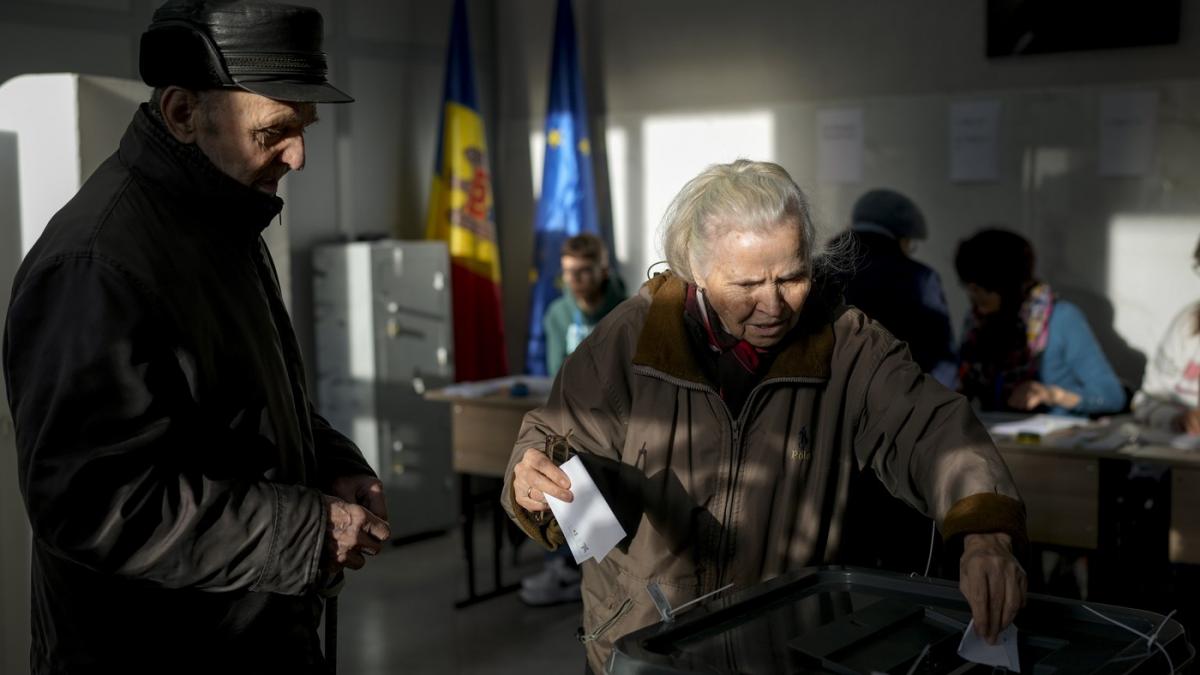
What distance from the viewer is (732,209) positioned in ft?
5.85

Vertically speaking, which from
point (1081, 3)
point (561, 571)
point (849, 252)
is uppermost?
point (1081, 3)

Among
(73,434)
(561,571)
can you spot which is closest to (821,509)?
(73,434)

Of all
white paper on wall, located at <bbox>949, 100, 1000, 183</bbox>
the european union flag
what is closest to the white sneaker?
the european union flag

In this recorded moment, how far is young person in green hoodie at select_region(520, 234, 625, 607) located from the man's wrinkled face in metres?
3.08

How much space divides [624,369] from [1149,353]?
362 centimetres

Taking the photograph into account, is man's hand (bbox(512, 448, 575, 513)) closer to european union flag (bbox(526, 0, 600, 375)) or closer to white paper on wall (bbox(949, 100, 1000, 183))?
white paper on wall (bbox(949, 100, 1000, 183))

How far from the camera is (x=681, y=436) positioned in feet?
5.92

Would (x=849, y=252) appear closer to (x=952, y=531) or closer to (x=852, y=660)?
(x=952, y=531)

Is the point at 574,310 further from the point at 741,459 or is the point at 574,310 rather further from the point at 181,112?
the point at 181,112

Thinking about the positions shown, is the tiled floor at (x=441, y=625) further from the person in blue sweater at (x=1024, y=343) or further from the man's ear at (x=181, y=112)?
the man's ear at (x=181, y=112)

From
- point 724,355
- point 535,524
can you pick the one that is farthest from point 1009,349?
point 535,524

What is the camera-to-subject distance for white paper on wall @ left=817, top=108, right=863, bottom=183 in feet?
17.7

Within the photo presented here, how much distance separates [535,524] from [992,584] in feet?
2.22

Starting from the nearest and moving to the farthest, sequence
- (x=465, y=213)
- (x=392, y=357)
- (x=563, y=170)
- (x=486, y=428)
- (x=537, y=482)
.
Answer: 1. (x=537, y=482)
2. (x=486, y=428)
3. (x=392, y=357)
4. (x=465, y=213)
5. (x=563, y=170)
